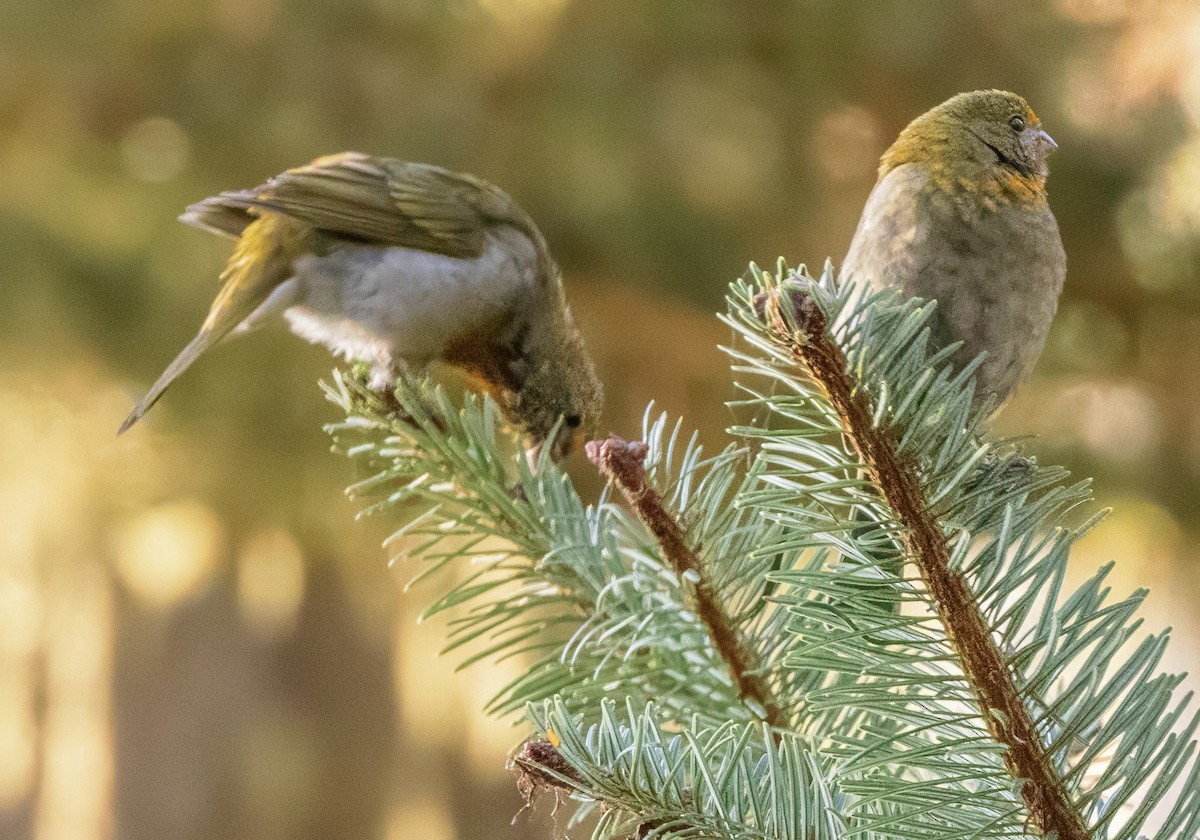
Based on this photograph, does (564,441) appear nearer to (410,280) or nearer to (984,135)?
(410,280)

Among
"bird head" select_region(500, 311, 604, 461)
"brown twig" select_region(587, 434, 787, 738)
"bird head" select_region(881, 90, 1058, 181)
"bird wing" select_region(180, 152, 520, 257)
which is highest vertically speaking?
"bird head" select_region(881, 90, 1058, 181)

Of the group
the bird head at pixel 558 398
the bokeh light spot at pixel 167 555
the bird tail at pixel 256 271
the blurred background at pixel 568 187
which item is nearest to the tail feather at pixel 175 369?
the bird tail at pixel 256 271

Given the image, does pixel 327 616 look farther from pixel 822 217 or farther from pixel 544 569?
pixel 544 569

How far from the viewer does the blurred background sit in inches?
55.7

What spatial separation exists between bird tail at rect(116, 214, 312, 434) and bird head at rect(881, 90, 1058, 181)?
424 millimetres

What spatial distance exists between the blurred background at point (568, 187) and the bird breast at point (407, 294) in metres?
0.46

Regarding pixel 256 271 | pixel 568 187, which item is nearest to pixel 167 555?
pixel 568 187

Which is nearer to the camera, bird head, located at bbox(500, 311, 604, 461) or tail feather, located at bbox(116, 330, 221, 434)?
tail feather, located at bbox(116, 330, 221, 434)

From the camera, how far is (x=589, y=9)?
1574mm

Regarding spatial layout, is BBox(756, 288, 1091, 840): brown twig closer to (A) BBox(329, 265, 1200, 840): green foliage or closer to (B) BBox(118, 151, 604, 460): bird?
(A) BBox(329, 265, 1200, 840): green foliage

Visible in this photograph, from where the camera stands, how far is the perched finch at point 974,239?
21.7 inches

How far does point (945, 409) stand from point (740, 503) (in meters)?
0.07

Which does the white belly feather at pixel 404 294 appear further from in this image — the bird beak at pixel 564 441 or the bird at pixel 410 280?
the bird beak at pixel 564 441

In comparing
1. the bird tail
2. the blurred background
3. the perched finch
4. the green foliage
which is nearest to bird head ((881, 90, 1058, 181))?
the perched finch
